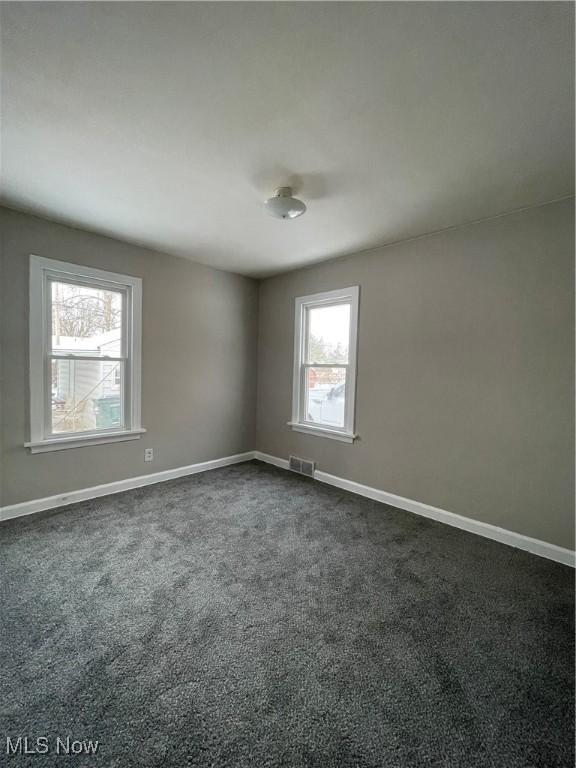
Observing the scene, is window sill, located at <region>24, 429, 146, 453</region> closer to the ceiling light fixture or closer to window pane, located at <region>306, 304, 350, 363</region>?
window pane, located at <region>306, 304, 350, 363</region>

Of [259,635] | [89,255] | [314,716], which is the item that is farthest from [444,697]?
[89,255]

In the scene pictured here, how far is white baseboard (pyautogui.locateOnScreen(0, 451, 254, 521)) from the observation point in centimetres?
278

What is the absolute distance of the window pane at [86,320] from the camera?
3002mm

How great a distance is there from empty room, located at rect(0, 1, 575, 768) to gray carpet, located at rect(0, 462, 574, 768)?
0.5 inches

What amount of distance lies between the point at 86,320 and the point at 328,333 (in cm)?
252

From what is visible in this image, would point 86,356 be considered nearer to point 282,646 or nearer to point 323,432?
point 323,432

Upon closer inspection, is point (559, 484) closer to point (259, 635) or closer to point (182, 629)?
point (259, 635)

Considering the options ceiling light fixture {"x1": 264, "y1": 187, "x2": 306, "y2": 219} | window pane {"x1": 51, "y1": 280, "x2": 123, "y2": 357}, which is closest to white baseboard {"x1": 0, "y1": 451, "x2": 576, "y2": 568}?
window pane {"x1": 51, "y1": 280, "x2": 123, "y2": 357}

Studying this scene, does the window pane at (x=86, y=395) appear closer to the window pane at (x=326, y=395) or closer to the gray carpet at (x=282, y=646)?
the gray carpet at (x=282, y=646)

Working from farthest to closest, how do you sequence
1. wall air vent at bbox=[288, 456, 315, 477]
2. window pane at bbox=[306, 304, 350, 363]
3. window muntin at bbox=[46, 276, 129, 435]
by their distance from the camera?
1. wall air vent at bbox=[288, 456, 315, 477]
2. window pane at bbox=[306, 304, 350, 363]
3. window muntin at bbox=[46, 276, 129, 435]

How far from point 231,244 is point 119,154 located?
142cm

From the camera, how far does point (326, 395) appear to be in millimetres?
3902

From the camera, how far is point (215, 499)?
324 centimetres

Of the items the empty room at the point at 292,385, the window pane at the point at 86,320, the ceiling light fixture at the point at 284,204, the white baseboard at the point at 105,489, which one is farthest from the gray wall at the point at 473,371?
the window pane at the point at 86,320
